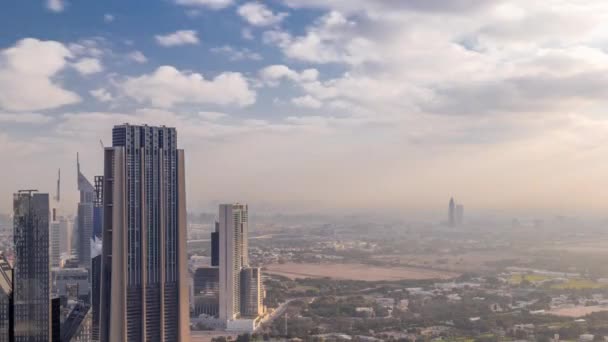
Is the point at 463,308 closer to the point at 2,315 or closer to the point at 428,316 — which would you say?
the point at 428,316

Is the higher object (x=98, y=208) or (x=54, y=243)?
(x=98, y=208)

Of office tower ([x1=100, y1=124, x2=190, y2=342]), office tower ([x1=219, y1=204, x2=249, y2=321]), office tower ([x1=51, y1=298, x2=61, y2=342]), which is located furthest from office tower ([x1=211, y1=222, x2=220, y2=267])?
office tower ([x1=51, y1=298, x2=61, y2=342])

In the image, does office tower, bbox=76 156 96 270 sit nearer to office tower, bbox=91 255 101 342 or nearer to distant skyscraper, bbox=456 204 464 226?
office tower, bbox=91 255 101 342

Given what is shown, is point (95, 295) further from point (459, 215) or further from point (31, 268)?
point (459, 215)

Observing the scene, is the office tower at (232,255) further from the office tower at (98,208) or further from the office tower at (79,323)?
the office tower at (79,323)

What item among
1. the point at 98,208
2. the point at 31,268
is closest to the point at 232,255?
the point at 98,208

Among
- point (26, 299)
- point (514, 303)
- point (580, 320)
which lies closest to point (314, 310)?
point (514, 303)

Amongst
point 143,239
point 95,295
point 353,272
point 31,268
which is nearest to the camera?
point 31,268
